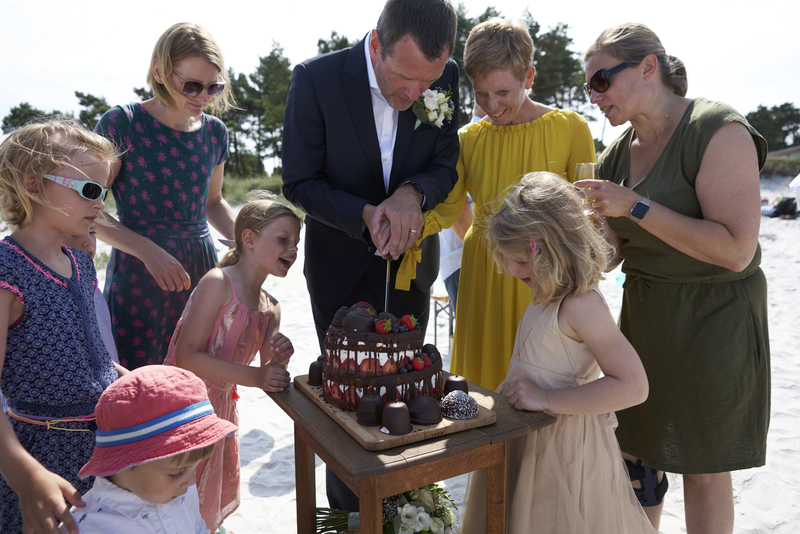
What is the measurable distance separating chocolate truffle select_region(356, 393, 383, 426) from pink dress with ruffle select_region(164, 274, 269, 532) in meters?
1.08

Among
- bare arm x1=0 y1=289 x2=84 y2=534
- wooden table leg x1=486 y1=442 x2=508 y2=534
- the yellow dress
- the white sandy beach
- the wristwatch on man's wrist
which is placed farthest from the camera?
the white sandy beach

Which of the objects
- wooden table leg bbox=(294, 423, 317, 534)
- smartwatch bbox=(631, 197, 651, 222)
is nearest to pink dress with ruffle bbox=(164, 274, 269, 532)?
wooden table leg bbox=(294, 423, 317, 534)

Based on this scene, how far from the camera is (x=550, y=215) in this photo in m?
2.04

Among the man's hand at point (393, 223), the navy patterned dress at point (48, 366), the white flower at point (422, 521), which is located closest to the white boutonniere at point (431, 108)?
the man's hand at point (393, 223)

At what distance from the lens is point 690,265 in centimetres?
223

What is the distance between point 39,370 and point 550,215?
1896 millimetres

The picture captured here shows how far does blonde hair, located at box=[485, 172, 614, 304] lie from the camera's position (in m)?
2.02

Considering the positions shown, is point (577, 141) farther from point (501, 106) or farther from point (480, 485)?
point (480, 485)

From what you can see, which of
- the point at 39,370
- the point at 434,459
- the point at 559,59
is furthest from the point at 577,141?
the point at 559,59

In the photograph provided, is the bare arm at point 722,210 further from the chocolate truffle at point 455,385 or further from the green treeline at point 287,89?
the green treeline at point 287,89

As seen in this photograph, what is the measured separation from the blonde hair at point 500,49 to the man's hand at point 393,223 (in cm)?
82

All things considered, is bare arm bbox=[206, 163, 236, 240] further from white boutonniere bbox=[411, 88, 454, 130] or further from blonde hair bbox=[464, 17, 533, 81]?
blonde hair bbox=[464, 17, 533, 81]

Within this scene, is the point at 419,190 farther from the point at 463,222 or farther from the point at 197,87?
the point at 197,87

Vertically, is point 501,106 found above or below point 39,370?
above
